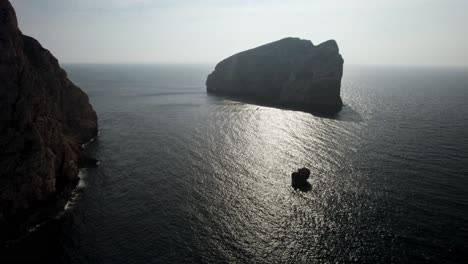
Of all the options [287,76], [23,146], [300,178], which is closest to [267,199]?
[300,178]

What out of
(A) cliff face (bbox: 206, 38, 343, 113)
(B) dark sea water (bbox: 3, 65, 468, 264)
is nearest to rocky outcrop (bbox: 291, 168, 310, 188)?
(B) dark sea water (bbox: 3, 65, 468, 264)

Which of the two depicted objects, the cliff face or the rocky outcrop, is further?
the cliff face

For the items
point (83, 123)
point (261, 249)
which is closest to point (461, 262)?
point (261, 249)

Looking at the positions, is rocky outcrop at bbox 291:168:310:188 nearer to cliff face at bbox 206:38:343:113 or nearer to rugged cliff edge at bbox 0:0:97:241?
rugged cliff edge at bbox 0:0:97:241

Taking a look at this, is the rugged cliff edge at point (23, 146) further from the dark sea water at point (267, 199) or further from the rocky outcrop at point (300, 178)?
the rocky outcrop at point (300, 178)

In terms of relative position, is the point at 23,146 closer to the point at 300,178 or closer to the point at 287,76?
the point at 300,178

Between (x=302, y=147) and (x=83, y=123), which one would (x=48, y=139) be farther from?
(x=302, y=147)
